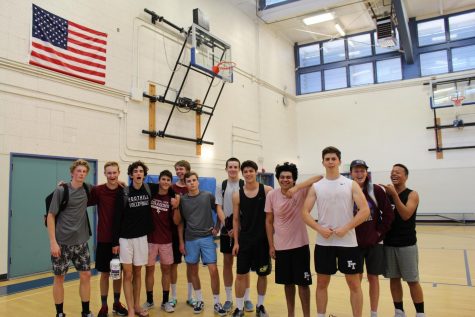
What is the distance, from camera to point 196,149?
10.2 meters

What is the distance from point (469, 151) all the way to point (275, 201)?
41.1 ft

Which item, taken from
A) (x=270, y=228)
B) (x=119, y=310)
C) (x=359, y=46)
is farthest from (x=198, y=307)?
(x=359, y=46)

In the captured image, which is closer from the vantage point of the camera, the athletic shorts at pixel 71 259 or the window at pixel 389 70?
the athletic shorts at pixel 71 259

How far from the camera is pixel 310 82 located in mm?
16250

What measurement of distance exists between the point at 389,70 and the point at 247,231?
519 inches

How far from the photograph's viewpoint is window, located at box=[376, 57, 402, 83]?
14.7m

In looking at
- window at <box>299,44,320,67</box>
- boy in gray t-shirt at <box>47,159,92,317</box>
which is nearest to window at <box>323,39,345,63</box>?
window at <box>299,44,320,67</box>

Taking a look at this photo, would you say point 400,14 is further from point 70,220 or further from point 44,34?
point 70,220

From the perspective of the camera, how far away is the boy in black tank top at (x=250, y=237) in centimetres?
377

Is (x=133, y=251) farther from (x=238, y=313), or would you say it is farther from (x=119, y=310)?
(x=238, y=313)

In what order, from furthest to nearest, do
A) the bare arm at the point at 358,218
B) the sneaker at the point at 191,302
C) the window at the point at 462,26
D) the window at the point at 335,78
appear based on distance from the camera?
the window at the point at 335,78, the window at the point at 462,26, the sneaker at the point at 191,302, the bare arm at the point at 358,218

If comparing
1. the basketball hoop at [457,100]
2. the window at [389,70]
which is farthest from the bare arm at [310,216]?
the window at [389,70]

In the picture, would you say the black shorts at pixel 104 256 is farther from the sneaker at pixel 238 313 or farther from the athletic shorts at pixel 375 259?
the athletic shorts at pixel 375 259

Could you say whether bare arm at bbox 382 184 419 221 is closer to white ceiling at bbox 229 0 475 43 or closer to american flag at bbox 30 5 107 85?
american flag at bbox 30 5 107 85
